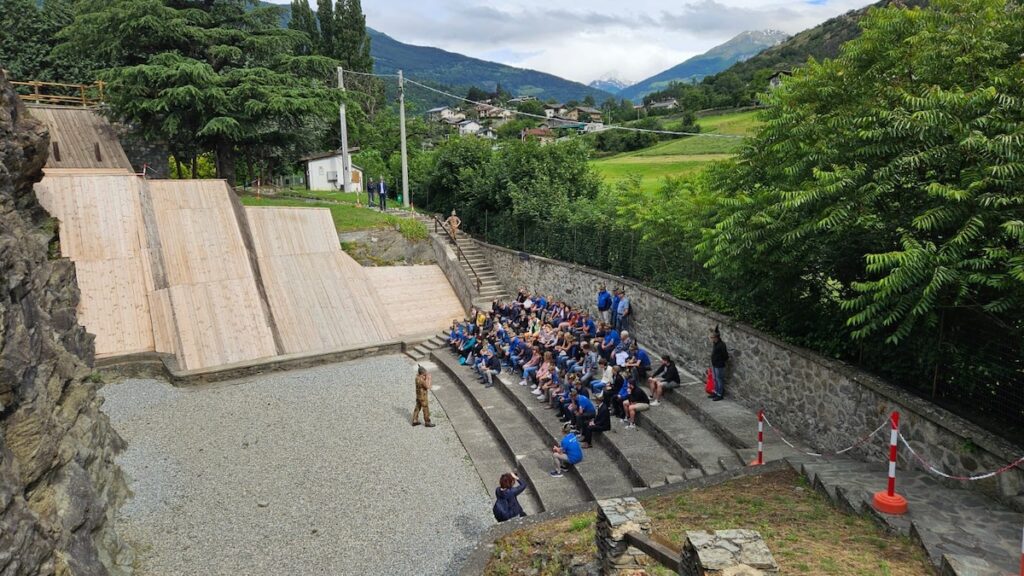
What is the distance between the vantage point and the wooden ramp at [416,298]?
1856 cm

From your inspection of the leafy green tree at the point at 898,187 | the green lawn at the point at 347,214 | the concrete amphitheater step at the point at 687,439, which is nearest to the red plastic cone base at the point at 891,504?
the leafy green tree at the point at 898,187

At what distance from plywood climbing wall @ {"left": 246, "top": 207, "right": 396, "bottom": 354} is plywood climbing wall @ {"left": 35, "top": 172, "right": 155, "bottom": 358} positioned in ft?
10.5

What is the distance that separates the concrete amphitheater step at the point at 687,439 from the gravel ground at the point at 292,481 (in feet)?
9.75

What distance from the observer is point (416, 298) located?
1959 cm

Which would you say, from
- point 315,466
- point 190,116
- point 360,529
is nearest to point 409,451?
point 315,466

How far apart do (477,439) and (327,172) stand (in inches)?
971

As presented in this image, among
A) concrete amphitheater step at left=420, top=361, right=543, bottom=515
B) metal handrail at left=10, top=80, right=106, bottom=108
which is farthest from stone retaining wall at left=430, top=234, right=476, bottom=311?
metal handrail at left=10, top=80, right=106, bottom=108

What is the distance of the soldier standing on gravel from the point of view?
39.1ft

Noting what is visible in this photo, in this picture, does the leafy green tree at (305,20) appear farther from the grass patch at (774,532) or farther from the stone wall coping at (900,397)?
the grass patch at (774,532)

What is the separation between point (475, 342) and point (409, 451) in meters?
4.84

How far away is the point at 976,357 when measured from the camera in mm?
6492

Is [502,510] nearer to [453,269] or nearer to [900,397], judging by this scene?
[900,397]

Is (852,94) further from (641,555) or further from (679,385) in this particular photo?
(641,555)

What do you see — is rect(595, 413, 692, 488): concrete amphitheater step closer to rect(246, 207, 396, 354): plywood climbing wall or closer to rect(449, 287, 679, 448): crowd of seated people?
rect(449, 287, 679, 448): crowd of seated people
